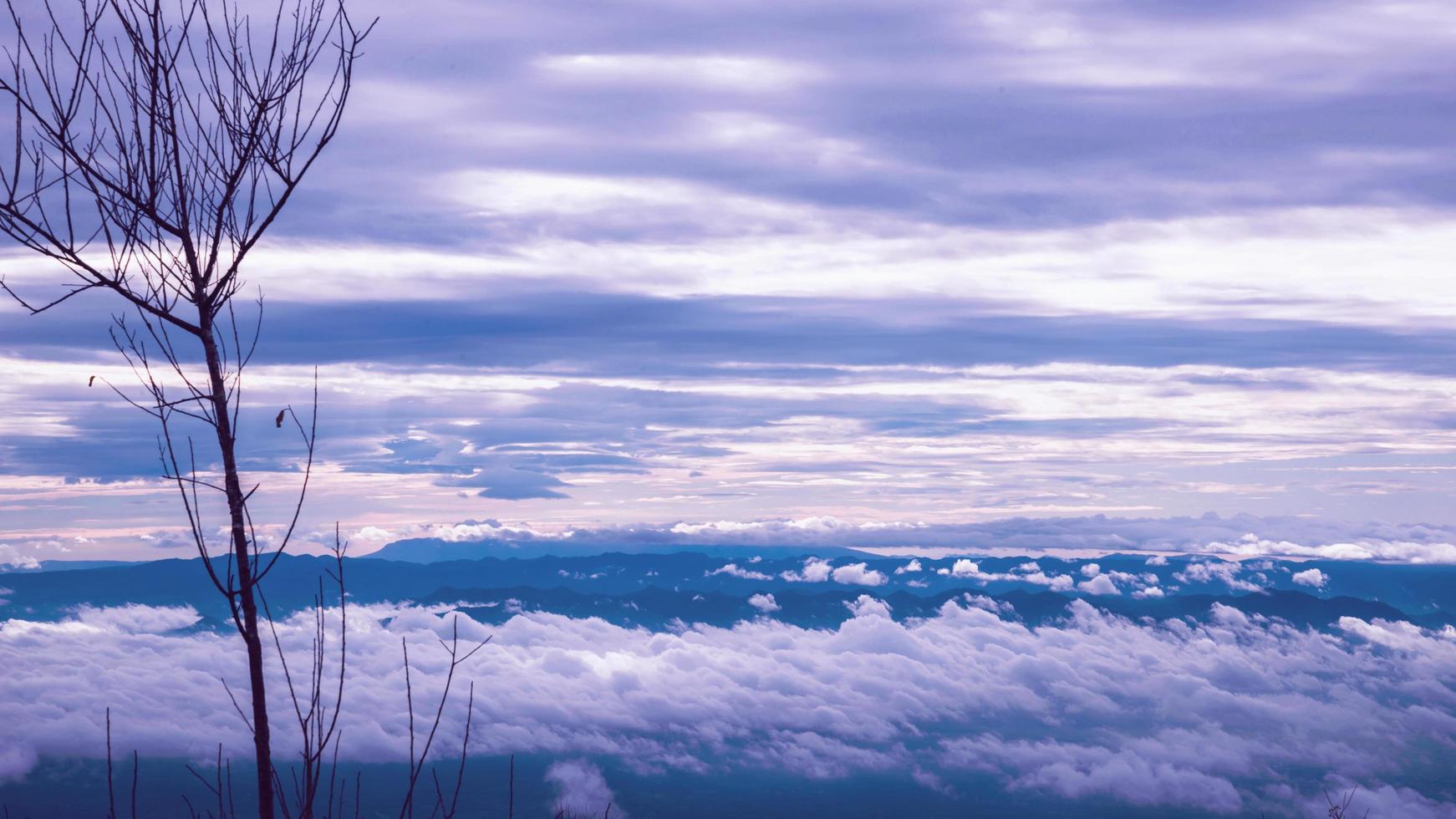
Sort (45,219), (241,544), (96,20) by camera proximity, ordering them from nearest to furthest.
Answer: (241,544) → (45,219) → (96,20)

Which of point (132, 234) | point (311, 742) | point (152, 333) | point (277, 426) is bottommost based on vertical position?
point (311, 742)

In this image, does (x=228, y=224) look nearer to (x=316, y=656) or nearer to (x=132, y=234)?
(x=132, y=234)

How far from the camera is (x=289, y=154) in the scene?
30.2ft

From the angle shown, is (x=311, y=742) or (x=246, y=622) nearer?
(x=246, y=622)

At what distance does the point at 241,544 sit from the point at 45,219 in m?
2.90

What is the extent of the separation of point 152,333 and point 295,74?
2568 millimetres

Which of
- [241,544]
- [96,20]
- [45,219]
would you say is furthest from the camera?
[96,20]

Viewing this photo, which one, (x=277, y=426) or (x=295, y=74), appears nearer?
(x=277, y=426)

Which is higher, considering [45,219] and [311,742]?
[45,219]

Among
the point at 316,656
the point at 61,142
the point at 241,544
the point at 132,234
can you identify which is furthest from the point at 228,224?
the point at 316,656

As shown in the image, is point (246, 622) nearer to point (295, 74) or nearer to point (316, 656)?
point (316, 656)

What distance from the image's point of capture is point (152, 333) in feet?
27.7

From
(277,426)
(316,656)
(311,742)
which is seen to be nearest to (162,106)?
(277,426)

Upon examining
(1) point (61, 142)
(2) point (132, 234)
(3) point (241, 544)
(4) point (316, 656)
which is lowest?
(4) point (316, 656)
